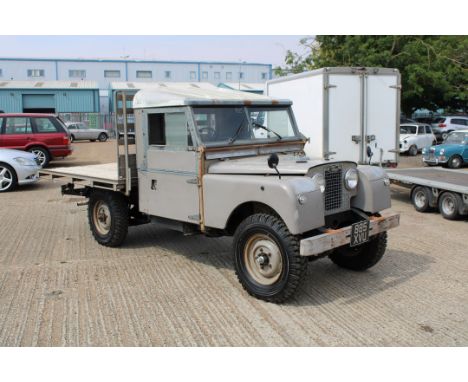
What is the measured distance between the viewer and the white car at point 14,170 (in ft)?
41.1

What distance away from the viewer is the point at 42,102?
43.2 metres

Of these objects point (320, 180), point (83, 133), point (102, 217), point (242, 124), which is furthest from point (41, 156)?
point (83, 133)

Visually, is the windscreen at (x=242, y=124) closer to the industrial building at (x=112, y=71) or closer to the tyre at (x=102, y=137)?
the tyre at (x=102, y=137)

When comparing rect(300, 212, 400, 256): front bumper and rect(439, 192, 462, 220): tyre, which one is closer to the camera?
rect(300, 212, 400, 256): front bumper

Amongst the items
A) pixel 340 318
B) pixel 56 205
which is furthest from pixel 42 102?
pixel 340 318

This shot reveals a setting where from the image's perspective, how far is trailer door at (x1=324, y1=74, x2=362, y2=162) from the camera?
34.8 ft

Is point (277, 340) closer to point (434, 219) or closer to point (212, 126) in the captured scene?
point (212, 126)

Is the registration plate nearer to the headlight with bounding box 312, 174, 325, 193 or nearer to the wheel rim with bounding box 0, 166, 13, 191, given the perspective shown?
the headlight with bounding box 312, 174, 325, 193

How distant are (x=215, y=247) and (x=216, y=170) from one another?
6.40 ft

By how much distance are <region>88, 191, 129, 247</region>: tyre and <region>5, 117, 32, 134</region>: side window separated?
407 inches

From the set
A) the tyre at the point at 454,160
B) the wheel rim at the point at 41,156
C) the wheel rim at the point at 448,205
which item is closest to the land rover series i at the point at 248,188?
the wheel rim at the point at 448,205

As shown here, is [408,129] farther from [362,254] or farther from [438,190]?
[362,254]

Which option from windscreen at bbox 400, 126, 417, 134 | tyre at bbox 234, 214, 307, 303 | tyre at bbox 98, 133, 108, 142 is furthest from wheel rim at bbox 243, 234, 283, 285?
tyre at bbox 98, 133, 108, 142

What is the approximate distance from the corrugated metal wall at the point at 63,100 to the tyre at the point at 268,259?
41049 mm
